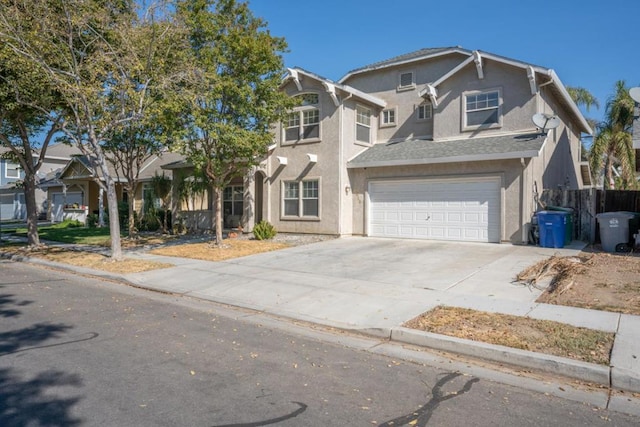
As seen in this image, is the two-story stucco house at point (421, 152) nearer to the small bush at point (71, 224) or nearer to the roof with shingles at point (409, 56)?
the roof with shingles at point (409, 56)

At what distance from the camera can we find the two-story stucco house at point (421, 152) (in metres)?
15.3

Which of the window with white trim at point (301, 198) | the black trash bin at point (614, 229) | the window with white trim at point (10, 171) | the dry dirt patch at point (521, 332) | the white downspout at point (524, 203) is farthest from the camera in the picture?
the window with white trim at point (10, 171)

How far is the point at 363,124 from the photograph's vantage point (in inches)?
768

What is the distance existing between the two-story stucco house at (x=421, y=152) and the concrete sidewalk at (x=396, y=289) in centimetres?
191

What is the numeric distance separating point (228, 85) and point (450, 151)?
800 centimetres

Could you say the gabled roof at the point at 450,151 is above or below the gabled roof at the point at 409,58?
below

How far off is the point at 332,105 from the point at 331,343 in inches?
521

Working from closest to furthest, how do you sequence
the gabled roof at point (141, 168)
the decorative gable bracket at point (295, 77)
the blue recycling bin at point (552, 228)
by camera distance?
the blue recycling bin at point (552, 228), the decorative gable bracket at point (295, 77), the gabled roof at point (141, 168)

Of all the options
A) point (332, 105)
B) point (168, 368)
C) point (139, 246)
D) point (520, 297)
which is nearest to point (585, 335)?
point (520, 297)

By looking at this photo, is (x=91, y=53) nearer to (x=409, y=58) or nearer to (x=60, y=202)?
(x=409, y=58)

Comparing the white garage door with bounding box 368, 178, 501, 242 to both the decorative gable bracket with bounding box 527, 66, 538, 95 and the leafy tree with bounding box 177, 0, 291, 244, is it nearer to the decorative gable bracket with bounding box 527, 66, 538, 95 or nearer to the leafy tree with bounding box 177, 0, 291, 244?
the decorative gable bracket with bounding box 527, 66, 538, 95

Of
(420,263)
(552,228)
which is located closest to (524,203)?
(552,228)

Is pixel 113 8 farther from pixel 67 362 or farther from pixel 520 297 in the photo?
pixel 520 297

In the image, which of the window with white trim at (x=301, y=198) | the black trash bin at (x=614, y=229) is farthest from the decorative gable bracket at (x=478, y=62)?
the window with white trim at (x=301, y=198)
